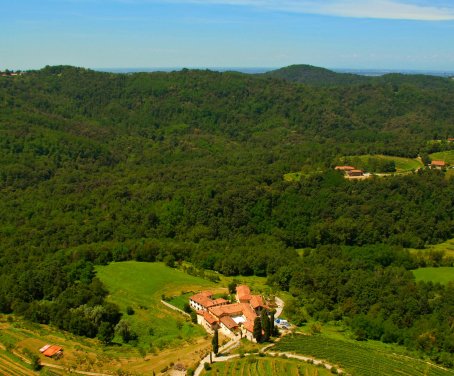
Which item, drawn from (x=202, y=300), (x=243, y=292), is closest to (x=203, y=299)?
(x=202, y=300)

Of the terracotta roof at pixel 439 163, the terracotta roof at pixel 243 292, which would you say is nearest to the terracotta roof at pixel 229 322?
the terracotta roof at pixel 243 292

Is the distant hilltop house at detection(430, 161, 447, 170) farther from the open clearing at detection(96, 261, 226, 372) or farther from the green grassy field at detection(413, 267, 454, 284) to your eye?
the open clearing at detection(96, 261, 226, 372)

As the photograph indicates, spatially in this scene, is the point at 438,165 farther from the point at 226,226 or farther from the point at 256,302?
the point at 256,302

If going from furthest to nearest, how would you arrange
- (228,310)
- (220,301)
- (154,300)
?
1. (154,300)
2. (220,301)
3. (228,310)

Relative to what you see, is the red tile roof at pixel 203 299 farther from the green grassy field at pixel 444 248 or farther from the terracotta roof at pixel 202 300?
the green grassy field at pixel 444 248

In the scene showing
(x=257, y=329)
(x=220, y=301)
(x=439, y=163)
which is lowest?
(x=220, y=301)

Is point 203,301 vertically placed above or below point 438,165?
below

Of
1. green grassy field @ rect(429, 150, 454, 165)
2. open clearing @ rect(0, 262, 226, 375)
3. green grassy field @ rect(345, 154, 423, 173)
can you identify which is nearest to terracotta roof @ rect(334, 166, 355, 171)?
green grassy field @ rect(345, 154, 423, 173)

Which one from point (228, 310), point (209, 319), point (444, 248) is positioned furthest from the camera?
point (444, 248)
